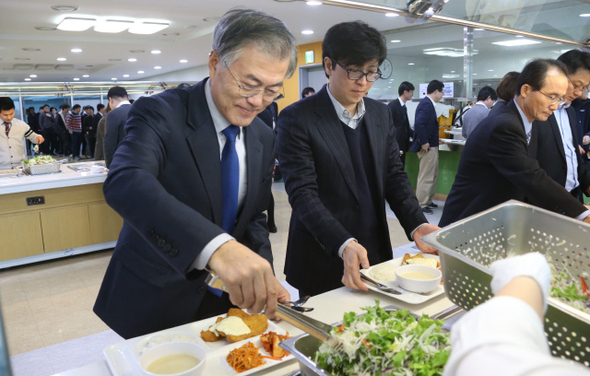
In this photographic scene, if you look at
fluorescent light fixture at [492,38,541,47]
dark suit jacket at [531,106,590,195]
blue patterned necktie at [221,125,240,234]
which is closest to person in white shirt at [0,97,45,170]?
blue patterned necktie at [221,125,240,234]

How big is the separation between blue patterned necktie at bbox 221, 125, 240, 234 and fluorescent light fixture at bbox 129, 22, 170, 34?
304 inches

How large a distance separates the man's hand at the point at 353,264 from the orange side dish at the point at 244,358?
43cm

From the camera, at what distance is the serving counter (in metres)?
4.39

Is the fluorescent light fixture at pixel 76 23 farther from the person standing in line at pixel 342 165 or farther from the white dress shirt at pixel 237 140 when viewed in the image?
the white dress shirt at pixel 237 140

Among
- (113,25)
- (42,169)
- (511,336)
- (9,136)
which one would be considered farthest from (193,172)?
(113,25)

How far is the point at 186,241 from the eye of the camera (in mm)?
923

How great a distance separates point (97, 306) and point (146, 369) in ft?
1.97

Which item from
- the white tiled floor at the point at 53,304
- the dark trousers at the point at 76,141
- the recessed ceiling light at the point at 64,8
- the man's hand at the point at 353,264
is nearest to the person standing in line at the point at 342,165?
the man's hand at the point at 353,264

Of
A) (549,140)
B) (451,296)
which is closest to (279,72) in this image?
(451,296)

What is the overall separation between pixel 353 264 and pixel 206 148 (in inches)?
24.0

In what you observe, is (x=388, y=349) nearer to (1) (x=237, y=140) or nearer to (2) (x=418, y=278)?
(2) (x=418, y=278)

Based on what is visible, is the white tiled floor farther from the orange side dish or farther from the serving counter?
the orange side dish

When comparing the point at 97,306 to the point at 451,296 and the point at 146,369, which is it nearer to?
the point at 146,369

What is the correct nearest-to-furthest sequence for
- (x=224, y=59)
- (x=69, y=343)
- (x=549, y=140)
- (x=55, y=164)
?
(x=224, y=59) → (x=549, y=140) → (x=69, y=343) → (x=55, y=164)
